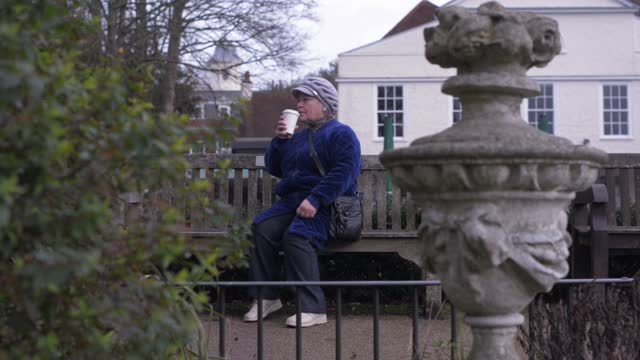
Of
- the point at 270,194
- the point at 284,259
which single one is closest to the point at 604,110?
the point at 270,194

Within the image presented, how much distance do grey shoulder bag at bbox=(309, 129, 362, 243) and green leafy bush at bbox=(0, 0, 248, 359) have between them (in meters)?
2.80

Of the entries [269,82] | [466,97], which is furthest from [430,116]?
[466,97]

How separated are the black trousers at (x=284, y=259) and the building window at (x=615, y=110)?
70.8 ft

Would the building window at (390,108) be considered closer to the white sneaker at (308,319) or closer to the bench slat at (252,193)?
the bench slat at (252,193)

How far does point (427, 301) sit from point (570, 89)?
20.4 metres

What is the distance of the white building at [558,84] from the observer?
960 inches

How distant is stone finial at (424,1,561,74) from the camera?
2.55 m

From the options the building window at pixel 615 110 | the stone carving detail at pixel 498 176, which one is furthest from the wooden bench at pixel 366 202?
the building window at pixel 615 110

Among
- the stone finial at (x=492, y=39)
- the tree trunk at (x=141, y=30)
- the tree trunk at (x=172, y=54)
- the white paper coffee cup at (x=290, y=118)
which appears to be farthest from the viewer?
the tree trunk at (x=172, y=54)

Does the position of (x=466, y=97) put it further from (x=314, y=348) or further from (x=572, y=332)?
(x=314, y=348)

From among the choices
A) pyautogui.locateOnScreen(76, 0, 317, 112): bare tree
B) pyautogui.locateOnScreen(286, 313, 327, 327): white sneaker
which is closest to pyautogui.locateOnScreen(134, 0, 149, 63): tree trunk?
pyautogui.locateOnScreen(76, 0, 317, 112): bare tree

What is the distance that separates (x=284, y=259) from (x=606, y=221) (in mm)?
2409

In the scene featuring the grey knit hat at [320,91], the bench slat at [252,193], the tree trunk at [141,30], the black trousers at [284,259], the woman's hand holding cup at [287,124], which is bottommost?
the black trousers at [284,259]

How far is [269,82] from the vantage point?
21094 millimetres
